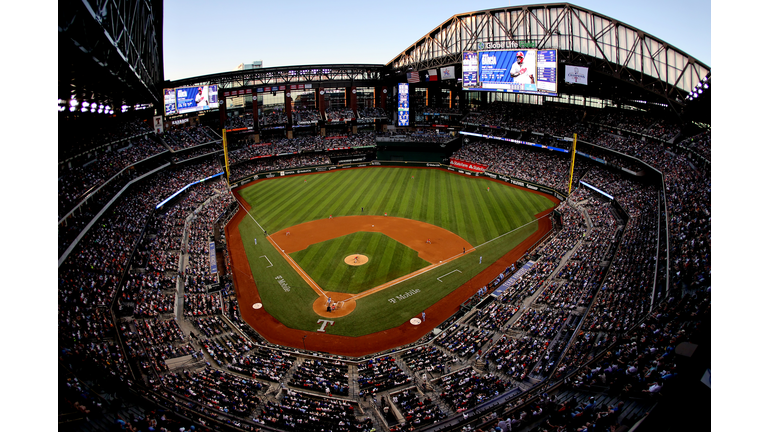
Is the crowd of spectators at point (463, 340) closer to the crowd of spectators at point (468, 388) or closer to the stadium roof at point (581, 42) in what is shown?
the crowd of spectators at point (468, 388)

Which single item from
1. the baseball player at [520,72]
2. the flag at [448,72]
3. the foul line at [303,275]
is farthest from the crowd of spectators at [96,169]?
the baseball player at [520,72]

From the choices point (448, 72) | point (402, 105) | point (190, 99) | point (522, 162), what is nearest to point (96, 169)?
point (190, 99)

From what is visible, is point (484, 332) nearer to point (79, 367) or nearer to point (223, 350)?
point (223, 350)

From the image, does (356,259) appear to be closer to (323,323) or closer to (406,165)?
(323,323)

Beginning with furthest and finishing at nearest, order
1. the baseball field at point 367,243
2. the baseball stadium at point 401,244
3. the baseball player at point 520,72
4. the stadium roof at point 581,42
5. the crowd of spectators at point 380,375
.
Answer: the baseball player at point 520,72 < the stadium roof at point 581,42 < the baseball field at point 367,243 < the crowd of spectators at point 380,375 < the baseball stadium at point 401,244

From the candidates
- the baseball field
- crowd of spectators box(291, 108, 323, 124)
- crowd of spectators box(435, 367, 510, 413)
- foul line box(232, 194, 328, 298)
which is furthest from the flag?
crowd of spectators box(435, 367, 510, 413)

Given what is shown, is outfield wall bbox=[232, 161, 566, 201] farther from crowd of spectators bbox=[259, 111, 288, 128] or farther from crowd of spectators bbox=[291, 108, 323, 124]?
crowd of spectators bbox=[259, 111, 288, 128]
